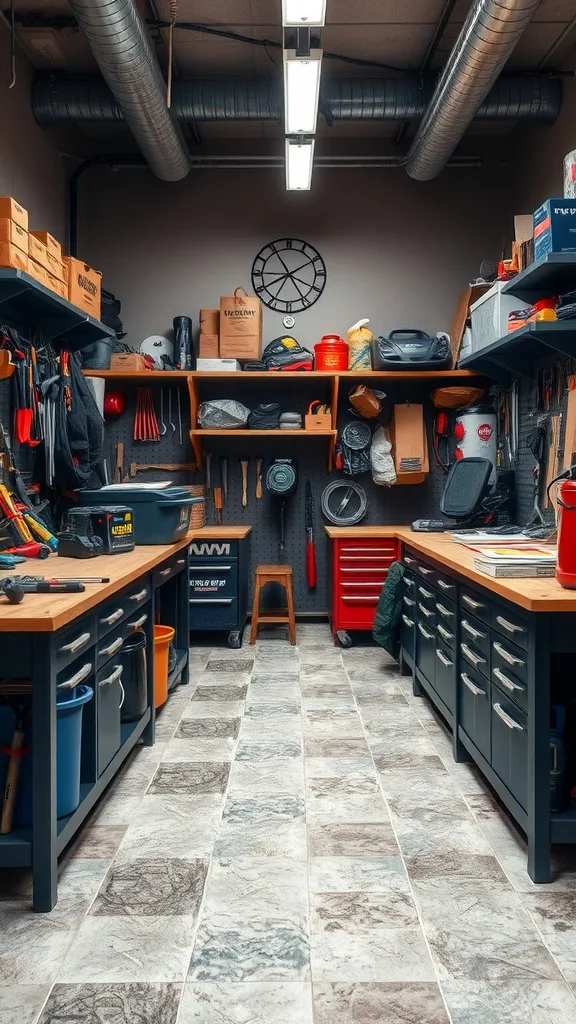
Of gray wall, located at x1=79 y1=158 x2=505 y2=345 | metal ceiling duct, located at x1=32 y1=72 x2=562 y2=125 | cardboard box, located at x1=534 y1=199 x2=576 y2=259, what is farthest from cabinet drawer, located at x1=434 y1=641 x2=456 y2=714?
metal ceiling duct, located at x1=32 y1=72 x2=562 y2=125

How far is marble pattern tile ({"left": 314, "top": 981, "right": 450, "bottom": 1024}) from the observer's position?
1.42 metres

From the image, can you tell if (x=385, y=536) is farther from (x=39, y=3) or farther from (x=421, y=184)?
(x=39, y=3)

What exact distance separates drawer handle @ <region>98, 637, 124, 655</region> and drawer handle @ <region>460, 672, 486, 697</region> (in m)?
1.34

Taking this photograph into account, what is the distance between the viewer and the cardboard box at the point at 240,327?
496 centimetres

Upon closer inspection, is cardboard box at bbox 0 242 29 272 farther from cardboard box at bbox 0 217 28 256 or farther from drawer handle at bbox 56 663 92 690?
drawer handle at bbox 56 663 92 690

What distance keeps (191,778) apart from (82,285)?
8.59 feet

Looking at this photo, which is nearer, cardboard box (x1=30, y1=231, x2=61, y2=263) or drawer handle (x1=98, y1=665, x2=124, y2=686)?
drawer handle (x1=98, y1=665, x2=124, y2=686)

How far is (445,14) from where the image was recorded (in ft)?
12.8

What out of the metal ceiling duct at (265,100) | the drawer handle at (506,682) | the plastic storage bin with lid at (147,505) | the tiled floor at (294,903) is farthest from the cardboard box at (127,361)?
the drawer handle at (506,682)

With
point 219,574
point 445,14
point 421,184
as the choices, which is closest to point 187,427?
point 219,574

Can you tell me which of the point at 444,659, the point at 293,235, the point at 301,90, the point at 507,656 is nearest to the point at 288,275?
the point at 293,235

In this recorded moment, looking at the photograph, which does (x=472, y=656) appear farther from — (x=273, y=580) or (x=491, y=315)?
(x=273, y=580)

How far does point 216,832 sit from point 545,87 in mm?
4668

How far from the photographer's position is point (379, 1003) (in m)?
1.46
